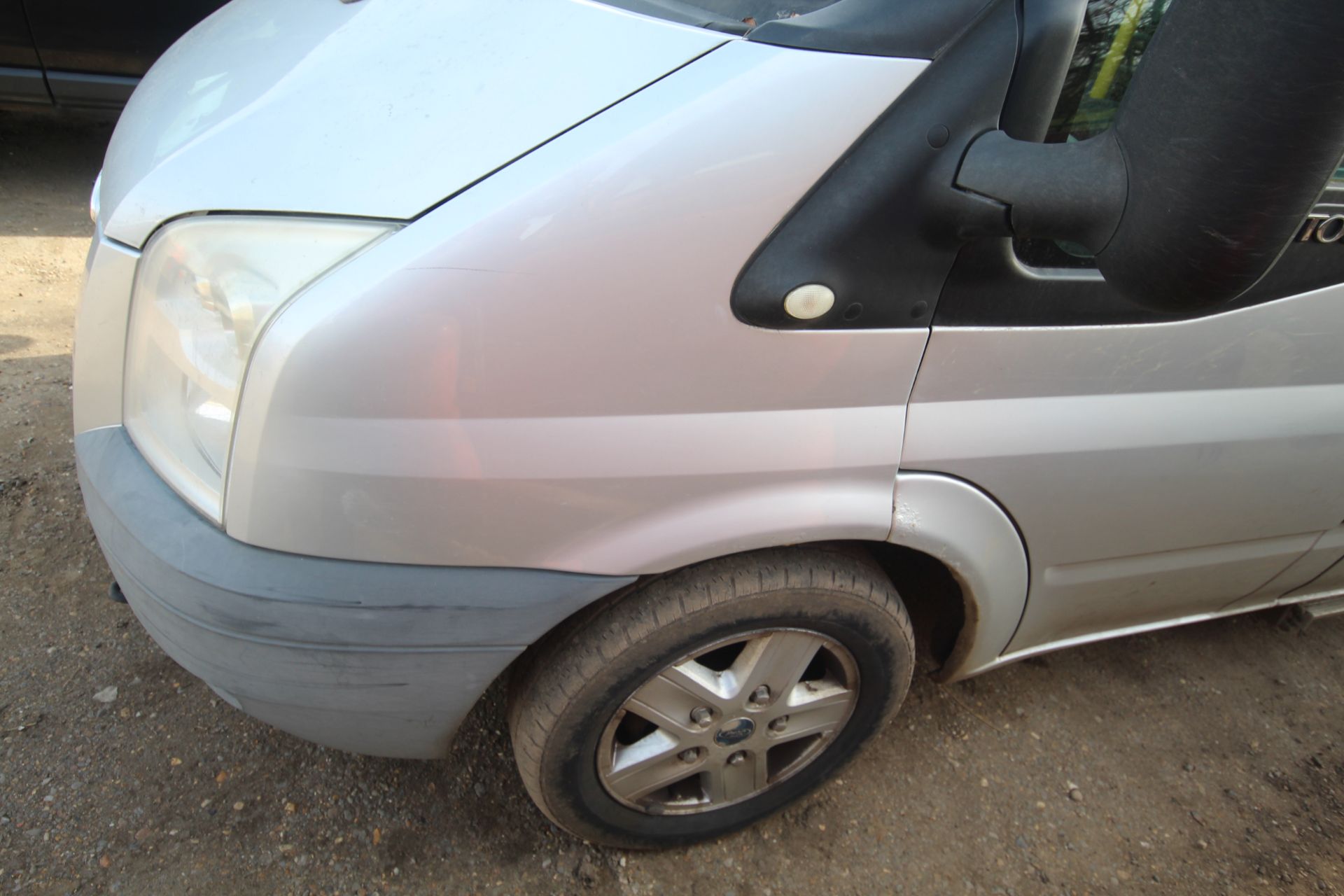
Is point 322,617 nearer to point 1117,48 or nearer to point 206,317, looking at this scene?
point 206,317

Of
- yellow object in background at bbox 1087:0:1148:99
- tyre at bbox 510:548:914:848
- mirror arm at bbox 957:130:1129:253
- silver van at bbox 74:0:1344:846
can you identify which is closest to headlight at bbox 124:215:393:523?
silver van at bbox 74:0:1344:846

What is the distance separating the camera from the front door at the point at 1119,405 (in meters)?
1.33

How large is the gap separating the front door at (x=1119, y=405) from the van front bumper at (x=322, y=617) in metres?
0.69

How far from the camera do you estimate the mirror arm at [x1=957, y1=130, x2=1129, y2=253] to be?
1013 millimetres

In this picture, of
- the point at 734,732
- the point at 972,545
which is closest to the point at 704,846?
the point at 734,732

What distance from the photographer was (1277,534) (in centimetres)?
187

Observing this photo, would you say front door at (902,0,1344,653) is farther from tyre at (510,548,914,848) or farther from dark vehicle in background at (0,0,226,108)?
dark vehicle in background at (0,0,226,108)

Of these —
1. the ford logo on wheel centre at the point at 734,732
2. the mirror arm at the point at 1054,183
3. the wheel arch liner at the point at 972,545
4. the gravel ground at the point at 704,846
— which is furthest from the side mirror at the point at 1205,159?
the gravel ground at the point at 704,846

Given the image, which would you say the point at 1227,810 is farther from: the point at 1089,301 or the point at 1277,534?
the point at 1089,301

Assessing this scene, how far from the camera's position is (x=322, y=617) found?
1268 millimetres

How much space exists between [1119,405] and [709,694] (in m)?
0.90

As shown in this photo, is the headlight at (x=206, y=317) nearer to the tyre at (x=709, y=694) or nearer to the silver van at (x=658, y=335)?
the silver van at (x=658, y=335)

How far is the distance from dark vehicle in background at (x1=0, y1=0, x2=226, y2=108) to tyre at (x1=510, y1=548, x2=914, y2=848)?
429 cm

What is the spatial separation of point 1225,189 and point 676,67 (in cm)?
70
